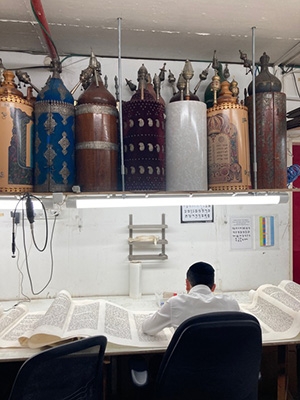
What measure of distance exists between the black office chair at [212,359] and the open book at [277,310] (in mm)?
309

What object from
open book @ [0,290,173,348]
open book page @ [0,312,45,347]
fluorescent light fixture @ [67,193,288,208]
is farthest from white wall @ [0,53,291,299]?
fluorescent light fixture @ [67,193,288,208]

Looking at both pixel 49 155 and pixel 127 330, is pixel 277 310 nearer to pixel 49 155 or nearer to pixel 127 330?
pixel 127 330

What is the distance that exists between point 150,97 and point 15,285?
1.58m

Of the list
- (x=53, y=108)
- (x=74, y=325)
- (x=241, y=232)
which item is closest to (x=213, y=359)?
(x=74, y=325)

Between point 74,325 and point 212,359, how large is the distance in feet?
2.40

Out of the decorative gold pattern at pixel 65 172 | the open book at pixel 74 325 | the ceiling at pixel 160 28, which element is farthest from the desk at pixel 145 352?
the ceiling at pixel 160 28

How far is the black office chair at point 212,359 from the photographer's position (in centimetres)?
122

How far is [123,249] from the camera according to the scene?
7.60 ft

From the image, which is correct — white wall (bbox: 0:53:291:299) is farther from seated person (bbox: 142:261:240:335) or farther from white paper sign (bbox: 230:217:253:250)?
seated person (bbox: 142:261:240:335)

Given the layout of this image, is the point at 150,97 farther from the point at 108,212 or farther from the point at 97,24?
the point at 108,212

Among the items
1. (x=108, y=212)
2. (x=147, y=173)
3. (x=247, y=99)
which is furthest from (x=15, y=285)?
(x=247, y=99)

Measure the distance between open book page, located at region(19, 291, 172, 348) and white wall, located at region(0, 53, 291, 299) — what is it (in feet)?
0.96

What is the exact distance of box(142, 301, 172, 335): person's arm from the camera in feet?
5.09

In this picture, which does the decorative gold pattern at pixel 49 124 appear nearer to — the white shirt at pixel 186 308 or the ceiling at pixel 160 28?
the ceiling at pixel 160 28
